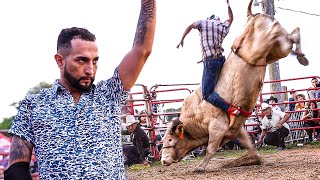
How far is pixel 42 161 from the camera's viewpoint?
2654mm

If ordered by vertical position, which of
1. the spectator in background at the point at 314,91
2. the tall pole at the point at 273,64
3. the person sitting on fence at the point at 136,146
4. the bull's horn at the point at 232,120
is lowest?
the person sitting on fence at the point at 136,146

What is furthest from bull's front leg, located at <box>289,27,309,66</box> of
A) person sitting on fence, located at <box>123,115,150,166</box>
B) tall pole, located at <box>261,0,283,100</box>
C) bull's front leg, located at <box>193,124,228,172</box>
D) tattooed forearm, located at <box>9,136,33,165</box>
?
tall pole, located at <box>261,0,283,100</box>

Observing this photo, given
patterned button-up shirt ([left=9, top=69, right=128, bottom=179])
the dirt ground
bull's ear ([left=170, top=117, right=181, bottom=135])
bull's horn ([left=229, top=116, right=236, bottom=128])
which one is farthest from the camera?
bull's ear ([left=170, top=117, right=181, bottom=135])

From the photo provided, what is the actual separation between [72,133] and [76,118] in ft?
0.24

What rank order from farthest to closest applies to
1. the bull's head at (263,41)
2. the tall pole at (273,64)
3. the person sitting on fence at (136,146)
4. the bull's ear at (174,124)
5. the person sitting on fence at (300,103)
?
the tall pole at (273,64) → the person sitting on fence at (300,103) → the person sitting on fence at (136,146) → the bull's ear at (174,124) → the bull's head at (263,41)

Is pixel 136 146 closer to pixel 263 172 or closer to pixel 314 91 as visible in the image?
pixel 263 172

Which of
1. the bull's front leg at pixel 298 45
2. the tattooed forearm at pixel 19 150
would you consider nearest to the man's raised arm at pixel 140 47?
the tattooed forearm at pixel 19 150

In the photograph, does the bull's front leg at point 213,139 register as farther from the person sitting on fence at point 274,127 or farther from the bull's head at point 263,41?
the person sitting on fence at point 274,127

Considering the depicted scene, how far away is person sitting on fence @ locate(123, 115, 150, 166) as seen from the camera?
462 inches

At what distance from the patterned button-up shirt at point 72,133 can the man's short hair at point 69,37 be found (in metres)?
0.19

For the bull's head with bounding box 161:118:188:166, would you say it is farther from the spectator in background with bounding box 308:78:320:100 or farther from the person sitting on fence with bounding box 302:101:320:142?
the spectator in background with bounding box 308:78:320:100

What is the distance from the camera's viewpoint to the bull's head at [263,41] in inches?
304

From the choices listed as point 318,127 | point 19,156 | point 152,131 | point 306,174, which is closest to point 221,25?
point 306,174

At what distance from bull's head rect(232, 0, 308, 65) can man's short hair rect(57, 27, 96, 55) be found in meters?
5.19
